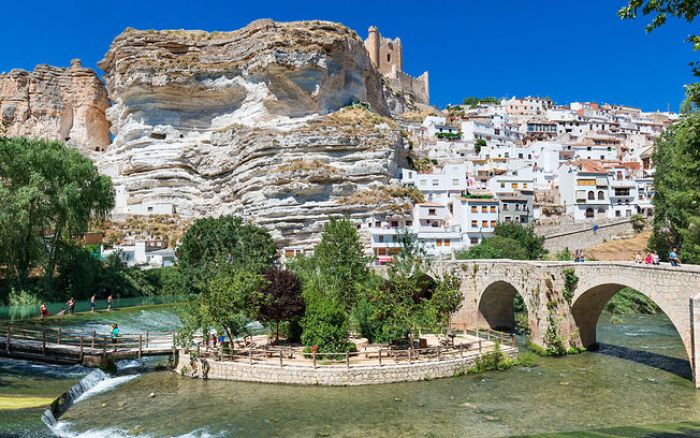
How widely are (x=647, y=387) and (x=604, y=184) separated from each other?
46909mm

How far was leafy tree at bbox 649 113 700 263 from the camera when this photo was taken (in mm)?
32312

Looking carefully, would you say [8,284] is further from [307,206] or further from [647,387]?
[647,387]

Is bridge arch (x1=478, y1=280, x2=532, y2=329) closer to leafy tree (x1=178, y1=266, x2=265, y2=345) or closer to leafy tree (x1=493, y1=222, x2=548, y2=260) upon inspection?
leafy tree (x1=178, y1=266, x2=265, y2=345)

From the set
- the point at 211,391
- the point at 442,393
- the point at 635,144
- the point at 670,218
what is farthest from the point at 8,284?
the point at 635,144

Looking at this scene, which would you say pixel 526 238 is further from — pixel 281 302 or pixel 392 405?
pixel 392 405

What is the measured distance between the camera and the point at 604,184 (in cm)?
6134

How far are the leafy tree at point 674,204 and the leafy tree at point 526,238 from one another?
9.09 meters

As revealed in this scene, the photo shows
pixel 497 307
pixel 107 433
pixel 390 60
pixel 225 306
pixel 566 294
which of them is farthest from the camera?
pixel 390 60

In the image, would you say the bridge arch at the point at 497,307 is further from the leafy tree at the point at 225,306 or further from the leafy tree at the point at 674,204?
the leafy tree at the point at 225,306

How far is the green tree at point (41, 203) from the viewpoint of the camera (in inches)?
1323

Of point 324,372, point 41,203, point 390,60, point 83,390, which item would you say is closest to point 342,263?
→ point 324,372

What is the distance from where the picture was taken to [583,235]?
56.2m

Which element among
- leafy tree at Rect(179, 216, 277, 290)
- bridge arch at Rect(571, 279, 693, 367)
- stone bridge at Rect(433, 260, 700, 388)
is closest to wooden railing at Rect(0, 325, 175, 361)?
stone bridge at Rect(433, 260, 700, 388)

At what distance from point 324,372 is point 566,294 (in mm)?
11794
